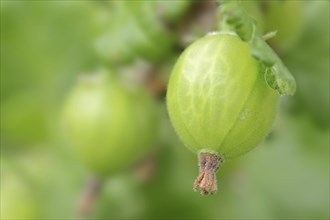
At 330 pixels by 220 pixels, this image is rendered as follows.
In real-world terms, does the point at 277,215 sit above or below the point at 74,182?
below

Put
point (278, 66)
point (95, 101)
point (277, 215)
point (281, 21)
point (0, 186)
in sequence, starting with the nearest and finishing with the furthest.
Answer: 1. point (278, 66)
2. point (281, 21)
3. point (95, 101)
4. point (0, 186)
5. point (277, 215)

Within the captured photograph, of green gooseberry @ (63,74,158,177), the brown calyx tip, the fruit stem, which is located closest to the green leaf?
the brown calyx tip

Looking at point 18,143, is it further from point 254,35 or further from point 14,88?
point 254,35

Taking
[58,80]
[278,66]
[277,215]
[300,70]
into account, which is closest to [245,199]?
[277,215]

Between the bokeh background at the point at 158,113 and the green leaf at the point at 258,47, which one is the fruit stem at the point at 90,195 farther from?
the green leaf at the point at 258,47

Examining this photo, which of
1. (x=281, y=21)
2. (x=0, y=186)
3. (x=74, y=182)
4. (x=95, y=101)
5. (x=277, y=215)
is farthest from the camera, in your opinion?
(x=74, y=182)

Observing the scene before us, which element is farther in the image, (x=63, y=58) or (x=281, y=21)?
(x=63, y=58)

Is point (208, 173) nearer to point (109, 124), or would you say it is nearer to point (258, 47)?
point (258, 47)
